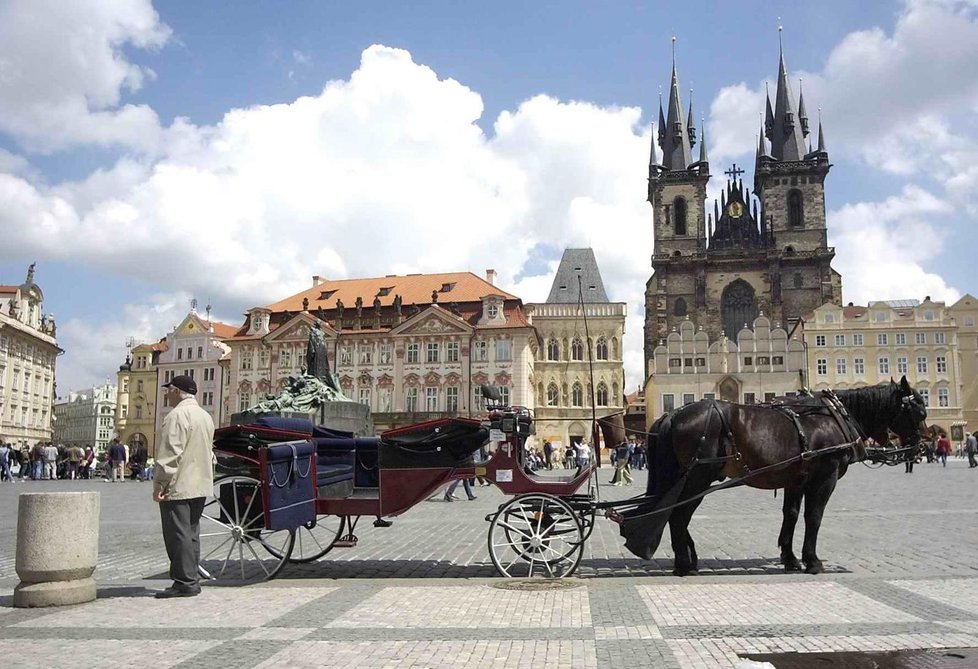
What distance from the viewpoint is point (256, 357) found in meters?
64.6

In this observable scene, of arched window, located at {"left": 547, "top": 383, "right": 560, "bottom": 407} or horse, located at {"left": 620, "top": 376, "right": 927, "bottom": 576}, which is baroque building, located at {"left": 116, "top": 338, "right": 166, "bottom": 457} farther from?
horse, located at {"left": 620, "top": 376, "right": 927, "bottom": 576}

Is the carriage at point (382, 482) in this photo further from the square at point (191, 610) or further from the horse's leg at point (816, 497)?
the horse's leg at point (816, 497)

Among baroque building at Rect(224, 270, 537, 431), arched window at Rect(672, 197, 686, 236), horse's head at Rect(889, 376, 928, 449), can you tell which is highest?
arched window at Rect(672, 197, 686, 236)

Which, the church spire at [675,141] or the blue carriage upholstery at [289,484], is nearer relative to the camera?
the blue carriage upholstery at [289,484]

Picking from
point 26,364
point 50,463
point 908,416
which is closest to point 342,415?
point 908,416

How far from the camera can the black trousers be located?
694cm

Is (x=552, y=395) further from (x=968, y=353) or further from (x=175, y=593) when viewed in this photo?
(x=175, y=593)

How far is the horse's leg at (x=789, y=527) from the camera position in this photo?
814 cm

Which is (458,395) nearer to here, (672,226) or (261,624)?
(672,226)

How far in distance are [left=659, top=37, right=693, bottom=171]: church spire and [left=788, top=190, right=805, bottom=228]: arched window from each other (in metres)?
10.5

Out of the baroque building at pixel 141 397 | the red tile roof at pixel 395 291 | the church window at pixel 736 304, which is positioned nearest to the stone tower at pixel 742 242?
the church window at pixel 736 304

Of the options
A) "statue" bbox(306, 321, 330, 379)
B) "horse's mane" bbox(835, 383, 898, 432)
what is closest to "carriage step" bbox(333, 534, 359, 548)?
"horse's mane" bbox(835, 383, 898, 432)

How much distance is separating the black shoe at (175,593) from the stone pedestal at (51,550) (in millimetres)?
542

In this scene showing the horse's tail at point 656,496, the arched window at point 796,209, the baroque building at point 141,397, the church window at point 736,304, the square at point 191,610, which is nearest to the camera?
the square at point 191,610
